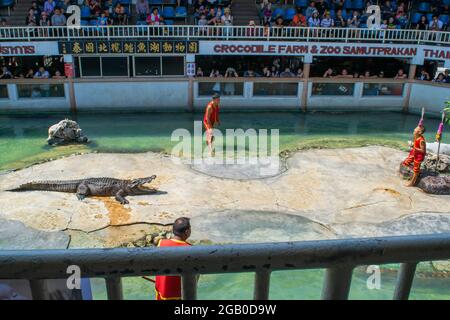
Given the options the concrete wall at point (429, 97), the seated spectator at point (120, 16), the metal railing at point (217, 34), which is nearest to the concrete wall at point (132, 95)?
the metal railing at point (217, 34)

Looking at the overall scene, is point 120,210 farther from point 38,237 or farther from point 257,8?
point 257,8

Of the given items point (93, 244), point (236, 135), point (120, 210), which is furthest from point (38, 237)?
point (236, 135)

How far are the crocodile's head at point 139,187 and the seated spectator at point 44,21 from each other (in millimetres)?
11039

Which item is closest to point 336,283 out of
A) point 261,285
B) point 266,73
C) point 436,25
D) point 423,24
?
point 261,285

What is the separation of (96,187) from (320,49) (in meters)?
11.7

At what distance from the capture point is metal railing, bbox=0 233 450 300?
154 cm

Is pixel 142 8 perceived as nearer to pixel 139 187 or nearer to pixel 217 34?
pixel 217 34

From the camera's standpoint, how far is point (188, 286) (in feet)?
5.52

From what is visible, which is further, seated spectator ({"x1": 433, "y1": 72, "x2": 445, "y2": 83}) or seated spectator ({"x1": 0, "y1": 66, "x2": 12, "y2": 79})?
seated spectator ({"x1": 433, "y1": 72, "x2": 445, "y2": 83})

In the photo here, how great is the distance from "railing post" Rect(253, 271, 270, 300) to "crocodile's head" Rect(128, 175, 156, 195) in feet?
28.3

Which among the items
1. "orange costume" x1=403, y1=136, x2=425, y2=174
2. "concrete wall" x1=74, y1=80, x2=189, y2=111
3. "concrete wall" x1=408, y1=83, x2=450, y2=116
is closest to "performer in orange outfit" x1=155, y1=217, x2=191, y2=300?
"orange costume" x1=403, y1=136, x2=425, y2=174

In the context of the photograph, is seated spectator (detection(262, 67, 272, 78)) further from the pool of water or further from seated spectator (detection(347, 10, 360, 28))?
seated spectator (detection(347, 10, 360, 28))

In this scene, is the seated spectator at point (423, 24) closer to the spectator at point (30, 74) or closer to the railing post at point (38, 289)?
the spectator at point (30, 74)
